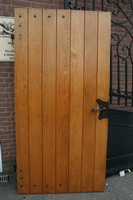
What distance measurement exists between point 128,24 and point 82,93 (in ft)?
5.55

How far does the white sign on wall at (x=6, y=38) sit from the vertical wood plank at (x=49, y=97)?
2.01ft

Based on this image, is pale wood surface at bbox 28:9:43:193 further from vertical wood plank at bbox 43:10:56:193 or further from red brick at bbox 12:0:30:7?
red brick at bbox 12:0:30:7

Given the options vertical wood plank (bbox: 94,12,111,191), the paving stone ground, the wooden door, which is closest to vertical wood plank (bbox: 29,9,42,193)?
the wooden door

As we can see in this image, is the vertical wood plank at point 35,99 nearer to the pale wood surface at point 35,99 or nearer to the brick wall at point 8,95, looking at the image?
the pale wood surface at point 35,99

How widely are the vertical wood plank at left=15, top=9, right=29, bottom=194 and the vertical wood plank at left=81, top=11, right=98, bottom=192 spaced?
2.40 feet

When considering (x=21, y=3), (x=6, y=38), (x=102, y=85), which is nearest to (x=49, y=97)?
(x=102, y=85)

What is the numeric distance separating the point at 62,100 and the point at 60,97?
45 mm

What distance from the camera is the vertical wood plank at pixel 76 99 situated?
2.42 metres

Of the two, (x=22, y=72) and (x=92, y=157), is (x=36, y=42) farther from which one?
(x=92, y=157)

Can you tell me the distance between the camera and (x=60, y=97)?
8.26ft

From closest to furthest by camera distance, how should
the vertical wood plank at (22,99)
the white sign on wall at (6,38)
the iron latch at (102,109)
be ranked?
the vertical wood plank at (22,99)
the iron latch at (102,109)
the white sign on wall at (6,38)

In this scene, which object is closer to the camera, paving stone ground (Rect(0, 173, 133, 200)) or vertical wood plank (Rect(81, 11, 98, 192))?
vertical wood plank (Rect(81, 11, 98, 192))

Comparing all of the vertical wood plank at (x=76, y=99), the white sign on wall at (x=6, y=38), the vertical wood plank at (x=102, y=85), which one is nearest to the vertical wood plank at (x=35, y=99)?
the vertical wood plank at (x=76, y=99)

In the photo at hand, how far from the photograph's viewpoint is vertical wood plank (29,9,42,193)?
2.39 meters
